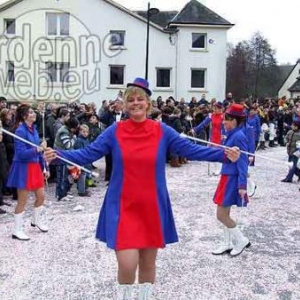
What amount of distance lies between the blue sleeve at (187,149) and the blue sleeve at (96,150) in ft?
1.47

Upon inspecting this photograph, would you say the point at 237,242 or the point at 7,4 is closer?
the point at 237,242

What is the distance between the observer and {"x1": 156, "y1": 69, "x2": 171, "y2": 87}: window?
33.8 metres

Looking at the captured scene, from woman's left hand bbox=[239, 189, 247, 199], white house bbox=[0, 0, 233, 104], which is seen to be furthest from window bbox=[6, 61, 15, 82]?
woman's left hand bbox=[239, 189, 247, 199]

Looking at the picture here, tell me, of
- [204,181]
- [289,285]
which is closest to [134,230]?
[289,285]

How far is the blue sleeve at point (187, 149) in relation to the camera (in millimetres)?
4023

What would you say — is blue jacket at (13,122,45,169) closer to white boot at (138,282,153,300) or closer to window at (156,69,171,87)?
white boot at (138,282,153,300)

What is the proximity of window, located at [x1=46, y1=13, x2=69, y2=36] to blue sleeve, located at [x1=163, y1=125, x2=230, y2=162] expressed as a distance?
31656mm

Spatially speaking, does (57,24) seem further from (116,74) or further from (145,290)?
(145,290)

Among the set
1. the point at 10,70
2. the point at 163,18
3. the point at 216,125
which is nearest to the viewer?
the point at 216,125

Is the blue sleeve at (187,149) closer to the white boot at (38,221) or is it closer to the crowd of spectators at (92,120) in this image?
the crowd of spectators at (92,120)

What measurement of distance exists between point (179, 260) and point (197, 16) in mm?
30058

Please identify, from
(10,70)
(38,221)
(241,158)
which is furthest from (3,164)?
(10,70)

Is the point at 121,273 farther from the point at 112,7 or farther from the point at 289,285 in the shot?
the point at 112,7

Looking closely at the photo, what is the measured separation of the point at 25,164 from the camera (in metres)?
6.80
